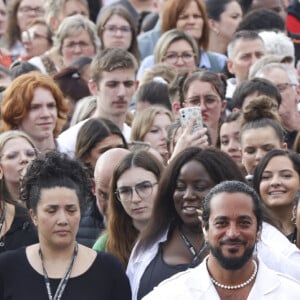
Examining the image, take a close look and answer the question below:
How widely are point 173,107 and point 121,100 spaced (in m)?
0.43

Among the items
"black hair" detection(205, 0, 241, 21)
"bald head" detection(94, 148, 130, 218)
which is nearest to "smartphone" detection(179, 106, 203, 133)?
"bald head" detection(94, 148, 130, 218)

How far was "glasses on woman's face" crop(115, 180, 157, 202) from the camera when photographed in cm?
927

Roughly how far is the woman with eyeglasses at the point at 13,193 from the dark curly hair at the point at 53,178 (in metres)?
0.56

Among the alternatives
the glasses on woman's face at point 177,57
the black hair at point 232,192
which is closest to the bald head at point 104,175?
the black hair at point 232,192

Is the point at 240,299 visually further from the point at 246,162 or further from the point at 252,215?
the point at 246,162

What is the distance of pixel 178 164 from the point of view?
8.64 metres

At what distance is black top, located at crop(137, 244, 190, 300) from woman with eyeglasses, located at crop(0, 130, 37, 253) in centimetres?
102

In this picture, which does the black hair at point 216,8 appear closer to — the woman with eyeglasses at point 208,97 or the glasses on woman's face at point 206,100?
the woman with eyeglasses at point 208,97

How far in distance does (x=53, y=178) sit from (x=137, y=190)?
829 mm

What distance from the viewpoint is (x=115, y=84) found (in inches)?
472

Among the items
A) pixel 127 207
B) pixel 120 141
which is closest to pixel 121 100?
pixel 120 141

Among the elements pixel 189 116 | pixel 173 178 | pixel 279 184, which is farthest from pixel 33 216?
pixel 189 116

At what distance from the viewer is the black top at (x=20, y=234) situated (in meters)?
9.19

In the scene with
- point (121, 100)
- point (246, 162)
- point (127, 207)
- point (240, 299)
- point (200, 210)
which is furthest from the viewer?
point (121, 100)
